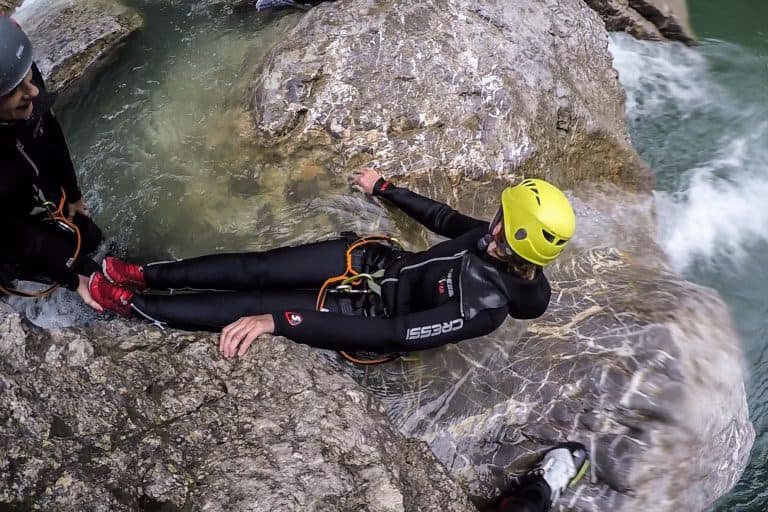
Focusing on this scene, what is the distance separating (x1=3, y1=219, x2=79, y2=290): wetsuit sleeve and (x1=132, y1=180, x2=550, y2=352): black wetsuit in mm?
498

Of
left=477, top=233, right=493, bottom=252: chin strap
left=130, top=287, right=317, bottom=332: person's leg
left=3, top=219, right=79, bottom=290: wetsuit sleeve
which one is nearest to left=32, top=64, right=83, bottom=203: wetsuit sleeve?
left=3, top=219, right=79, bottom=290: wetsuit sleeve

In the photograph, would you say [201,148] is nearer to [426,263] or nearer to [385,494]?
[426,263]

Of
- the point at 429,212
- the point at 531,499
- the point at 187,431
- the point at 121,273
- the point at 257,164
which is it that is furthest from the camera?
the point at 257,164

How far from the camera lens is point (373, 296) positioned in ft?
12.8

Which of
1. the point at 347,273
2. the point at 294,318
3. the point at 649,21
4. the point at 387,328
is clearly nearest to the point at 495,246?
the point at 387,328

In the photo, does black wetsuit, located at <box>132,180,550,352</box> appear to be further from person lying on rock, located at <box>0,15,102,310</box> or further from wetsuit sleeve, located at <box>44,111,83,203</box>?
wetsuit sleeve, located at <box>44,111,83,203</box>

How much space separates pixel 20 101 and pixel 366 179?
7.63 feet

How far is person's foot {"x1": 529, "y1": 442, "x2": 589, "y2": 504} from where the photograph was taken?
3.78 meters

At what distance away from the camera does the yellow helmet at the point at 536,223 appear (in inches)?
123

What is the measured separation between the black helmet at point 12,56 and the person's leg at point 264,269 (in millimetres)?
1457

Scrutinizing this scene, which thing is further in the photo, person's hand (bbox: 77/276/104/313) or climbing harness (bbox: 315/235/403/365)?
person's hand (bbox: 77/276/104/313)

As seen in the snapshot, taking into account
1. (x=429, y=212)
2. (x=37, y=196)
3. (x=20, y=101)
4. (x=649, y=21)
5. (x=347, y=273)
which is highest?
(x=20, y=101)

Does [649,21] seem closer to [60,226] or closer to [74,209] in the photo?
[74,209]

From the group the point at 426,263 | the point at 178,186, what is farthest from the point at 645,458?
the point at 178,186
